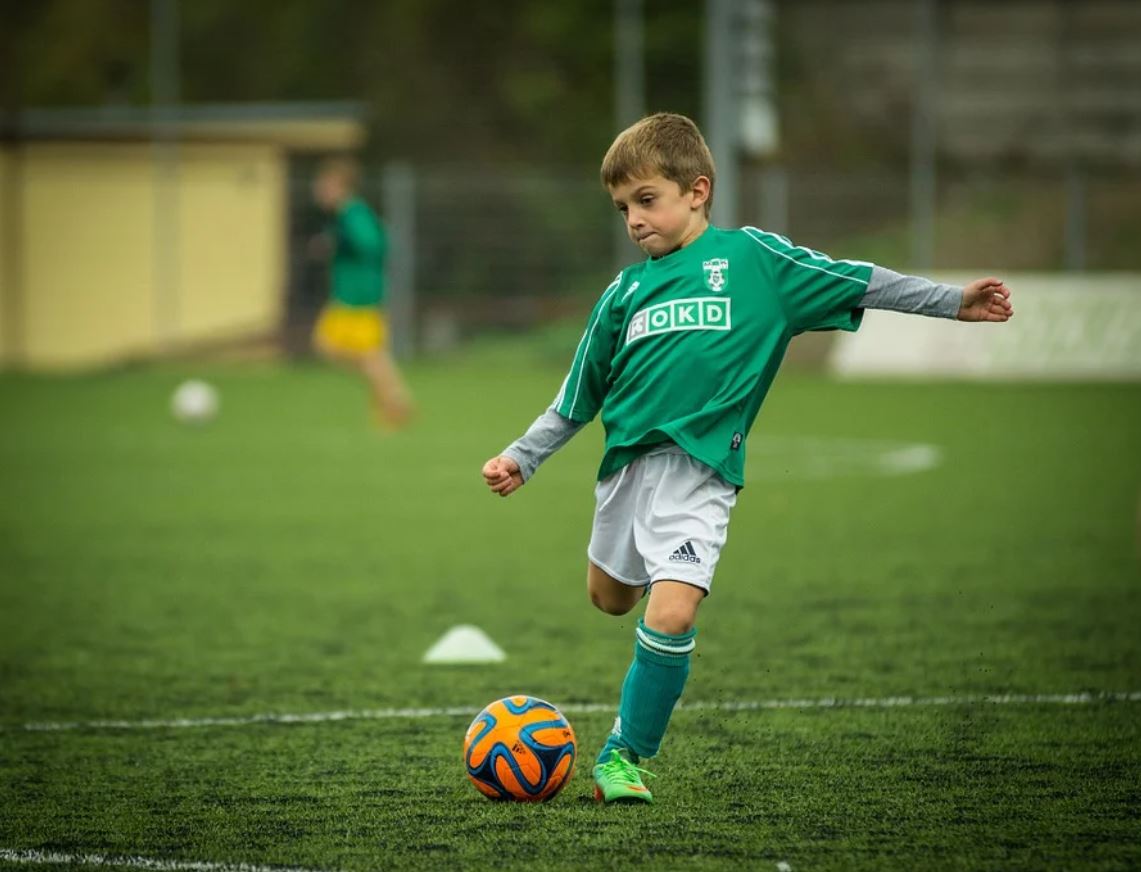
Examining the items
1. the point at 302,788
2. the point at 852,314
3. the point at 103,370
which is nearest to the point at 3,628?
the point at 302,788

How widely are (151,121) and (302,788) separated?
2440 cm

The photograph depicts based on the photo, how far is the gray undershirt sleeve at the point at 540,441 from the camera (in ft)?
15.6

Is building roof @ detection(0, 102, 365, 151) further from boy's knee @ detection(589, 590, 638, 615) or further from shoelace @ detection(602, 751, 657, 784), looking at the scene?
shoelace @ detection(602, 751, 657, 784)

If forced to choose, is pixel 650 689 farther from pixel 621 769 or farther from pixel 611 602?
pixel 611 602

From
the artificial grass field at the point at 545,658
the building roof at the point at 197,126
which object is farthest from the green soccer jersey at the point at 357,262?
Result: the building roof at the point at 197,126

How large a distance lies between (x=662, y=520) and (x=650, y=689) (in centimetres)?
41

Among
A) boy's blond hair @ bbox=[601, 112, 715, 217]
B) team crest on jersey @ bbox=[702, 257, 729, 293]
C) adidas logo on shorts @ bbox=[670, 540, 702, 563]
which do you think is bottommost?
adidas logo on shorts @ bbox=[670, 540, 702, 563]

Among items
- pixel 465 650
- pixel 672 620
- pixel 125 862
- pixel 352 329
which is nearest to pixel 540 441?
pixel 672 620

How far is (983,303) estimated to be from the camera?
15.2ft

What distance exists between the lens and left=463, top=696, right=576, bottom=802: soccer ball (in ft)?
14.7

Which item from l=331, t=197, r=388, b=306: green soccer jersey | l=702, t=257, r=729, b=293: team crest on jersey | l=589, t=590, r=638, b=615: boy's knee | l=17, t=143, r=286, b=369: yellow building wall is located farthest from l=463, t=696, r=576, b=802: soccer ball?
l=17, t=143, r=286, b=369: yellow building wall

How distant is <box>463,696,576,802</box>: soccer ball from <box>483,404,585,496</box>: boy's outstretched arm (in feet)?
1.87

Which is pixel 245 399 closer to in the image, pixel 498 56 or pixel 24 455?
pixel 24 455

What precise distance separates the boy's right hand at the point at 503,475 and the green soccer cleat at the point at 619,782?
71cm
